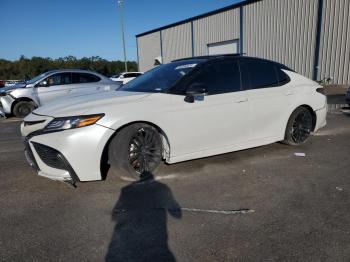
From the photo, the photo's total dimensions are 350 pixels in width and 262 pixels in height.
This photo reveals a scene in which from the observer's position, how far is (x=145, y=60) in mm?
36156

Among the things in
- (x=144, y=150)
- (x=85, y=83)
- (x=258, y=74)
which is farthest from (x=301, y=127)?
(x=85, y=83)

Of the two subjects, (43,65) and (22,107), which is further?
(43,65)

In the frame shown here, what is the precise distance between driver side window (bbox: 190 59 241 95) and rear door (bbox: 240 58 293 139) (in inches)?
5.8

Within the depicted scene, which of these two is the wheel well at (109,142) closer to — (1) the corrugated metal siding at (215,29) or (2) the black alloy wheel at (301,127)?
(2) the black alloy wheel at (301,127)

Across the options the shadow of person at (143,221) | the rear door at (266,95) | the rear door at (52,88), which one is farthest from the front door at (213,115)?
the rear door at (52,88)

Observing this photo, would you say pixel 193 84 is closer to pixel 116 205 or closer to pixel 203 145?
pixel 203 145

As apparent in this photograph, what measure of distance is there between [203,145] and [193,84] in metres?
0.83

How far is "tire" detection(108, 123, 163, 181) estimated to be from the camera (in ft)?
11.8

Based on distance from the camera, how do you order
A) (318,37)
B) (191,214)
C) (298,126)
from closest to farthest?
(191,214)
(298,126)
(318,37)

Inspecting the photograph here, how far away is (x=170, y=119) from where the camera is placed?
3.88 metres

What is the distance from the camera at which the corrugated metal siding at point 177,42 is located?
27719mm

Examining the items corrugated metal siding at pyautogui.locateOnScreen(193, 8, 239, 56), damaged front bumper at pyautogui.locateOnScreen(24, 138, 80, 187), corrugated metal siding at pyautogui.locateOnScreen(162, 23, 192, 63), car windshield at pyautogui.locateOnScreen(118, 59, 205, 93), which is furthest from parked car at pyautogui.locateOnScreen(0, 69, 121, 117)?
corrugated metal siding at pyautogui.locateOnScreen(162, 23, 192, 63)

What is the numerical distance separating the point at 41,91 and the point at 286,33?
1484 centimetres

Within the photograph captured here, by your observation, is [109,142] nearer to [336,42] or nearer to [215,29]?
[336,42]
